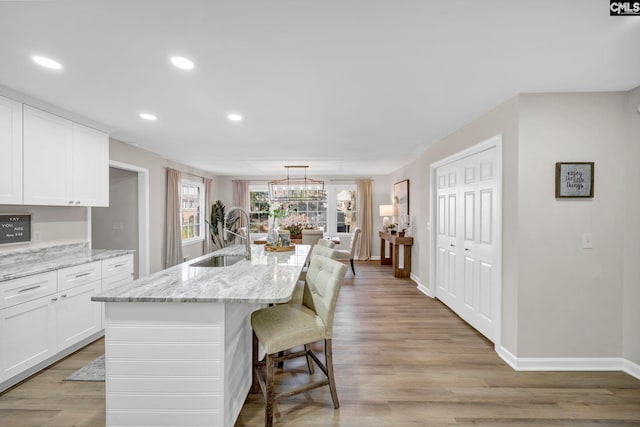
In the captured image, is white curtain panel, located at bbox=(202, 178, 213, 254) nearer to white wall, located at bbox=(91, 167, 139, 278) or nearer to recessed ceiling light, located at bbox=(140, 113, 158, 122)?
white wall, located at bbox=(91, 167, 139, 278)

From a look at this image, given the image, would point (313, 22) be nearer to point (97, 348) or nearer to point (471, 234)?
point (471, 234)

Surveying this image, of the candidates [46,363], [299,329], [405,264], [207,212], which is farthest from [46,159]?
[405,264]

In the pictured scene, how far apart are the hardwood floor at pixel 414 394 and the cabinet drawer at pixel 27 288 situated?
2.18 feet

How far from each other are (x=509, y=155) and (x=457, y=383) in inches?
78.9

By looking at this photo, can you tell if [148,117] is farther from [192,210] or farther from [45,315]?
[192,210]

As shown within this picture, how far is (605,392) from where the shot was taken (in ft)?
7.45

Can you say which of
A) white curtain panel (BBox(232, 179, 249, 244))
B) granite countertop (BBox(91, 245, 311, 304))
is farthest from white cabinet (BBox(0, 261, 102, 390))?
white curtain panel (BBox(232, 179, 249, 244))

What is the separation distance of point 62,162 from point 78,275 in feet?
3.77

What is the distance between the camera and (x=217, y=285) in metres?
1.84

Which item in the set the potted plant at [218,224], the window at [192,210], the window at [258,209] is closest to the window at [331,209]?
the window at [258,209]

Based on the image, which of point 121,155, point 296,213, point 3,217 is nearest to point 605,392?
point 3,217

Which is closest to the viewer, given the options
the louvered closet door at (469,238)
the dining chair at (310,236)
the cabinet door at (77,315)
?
the cabinet door at (77,315)

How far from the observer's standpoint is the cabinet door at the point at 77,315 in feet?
8.70

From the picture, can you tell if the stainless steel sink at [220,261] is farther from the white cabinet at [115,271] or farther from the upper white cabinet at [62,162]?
the upper white cabinet at [62,162]
